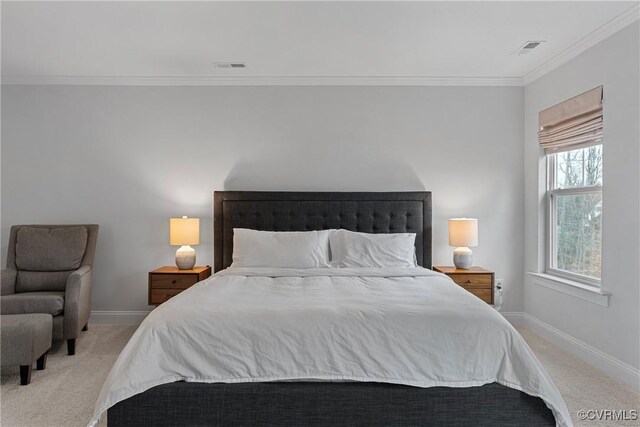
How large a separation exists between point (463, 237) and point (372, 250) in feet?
3.14

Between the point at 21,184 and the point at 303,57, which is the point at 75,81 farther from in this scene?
the point at 303,57

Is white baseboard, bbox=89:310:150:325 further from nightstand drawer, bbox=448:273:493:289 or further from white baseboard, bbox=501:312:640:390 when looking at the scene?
white baseboard, bbox=501:312:640:390

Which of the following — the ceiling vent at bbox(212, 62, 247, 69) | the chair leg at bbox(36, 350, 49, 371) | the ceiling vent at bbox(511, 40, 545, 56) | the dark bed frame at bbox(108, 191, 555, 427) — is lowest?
the chair leg at bbox(36, 350, 49, 371)

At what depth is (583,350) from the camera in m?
3.45

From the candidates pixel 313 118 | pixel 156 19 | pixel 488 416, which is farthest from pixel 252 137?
pixel 488 416

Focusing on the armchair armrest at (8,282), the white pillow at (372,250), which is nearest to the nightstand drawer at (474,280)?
the white pillow at (372,250)

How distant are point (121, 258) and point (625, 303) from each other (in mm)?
4544

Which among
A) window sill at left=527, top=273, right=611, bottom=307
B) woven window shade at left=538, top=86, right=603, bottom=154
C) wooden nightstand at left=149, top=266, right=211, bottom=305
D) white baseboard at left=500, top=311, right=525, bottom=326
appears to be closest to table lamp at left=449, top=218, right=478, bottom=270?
window sill at left=527, top=273, right=611, bottom=307

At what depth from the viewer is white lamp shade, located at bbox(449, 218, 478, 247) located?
411 cm

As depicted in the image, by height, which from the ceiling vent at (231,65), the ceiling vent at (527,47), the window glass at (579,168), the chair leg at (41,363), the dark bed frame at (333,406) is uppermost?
the ceiling vent at (527,47)

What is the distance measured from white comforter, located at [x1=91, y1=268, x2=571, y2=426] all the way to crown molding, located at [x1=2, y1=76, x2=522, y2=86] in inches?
114

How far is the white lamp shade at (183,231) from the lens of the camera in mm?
4098

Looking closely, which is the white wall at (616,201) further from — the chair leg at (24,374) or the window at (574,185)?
the chair leg at (24,374)

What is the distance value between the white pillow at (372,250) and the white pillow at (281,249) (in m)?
0.12
